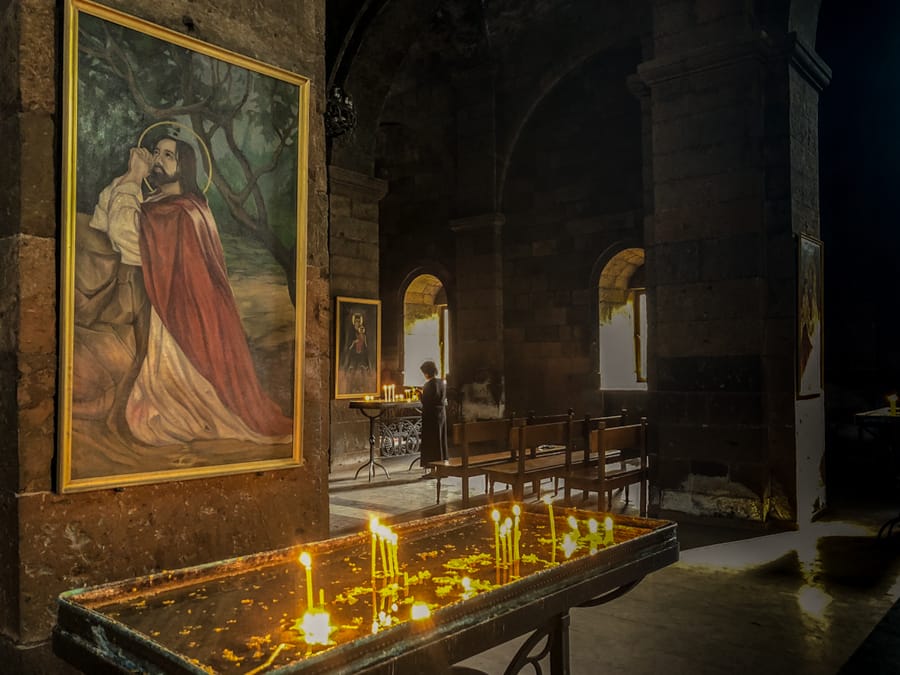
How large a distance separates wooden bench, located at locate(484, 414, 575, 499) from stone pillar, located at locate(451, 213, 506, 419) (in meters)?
4.49

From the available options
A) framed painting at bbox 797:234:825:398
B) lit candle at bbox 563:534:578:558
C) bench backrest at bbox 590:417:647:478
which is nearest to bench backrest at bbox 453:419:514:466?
bench backrest at bbox 590:417:647:478

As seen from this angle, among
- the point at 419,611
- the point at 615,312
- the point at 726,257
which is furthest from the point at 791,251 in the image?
the point at 419,611

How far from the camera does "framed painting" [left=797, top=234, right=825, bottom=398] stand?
5.88 metres

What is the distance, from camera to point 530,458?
6.35m

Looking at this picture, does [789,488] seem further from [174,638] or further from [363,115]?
[363,115]

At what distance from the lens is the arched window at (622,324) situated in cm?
1011

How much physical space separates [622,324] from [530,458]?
4.56 meters

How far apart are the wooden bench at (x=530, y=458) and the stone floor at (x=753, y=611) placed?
1.17 meters

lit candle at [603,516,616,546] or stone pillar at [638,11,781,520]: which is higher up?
stone pillar at [638,11,781,520]

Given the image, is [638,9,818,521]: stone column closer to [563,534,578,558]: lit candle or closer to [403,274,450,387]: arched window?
[563,534,578,558]: lit candle

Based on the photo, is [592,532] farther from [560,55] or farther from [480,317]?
[560,55]

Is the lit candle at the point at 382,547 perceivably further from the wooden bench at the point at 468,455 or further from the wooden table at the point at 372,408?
the wooden table at the point at 372,408

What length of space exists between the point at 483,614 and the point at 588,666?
1725 mm

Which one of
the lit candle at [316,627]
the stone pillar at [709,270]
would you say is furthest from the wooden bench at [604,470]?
the lit candle at [316,627]
